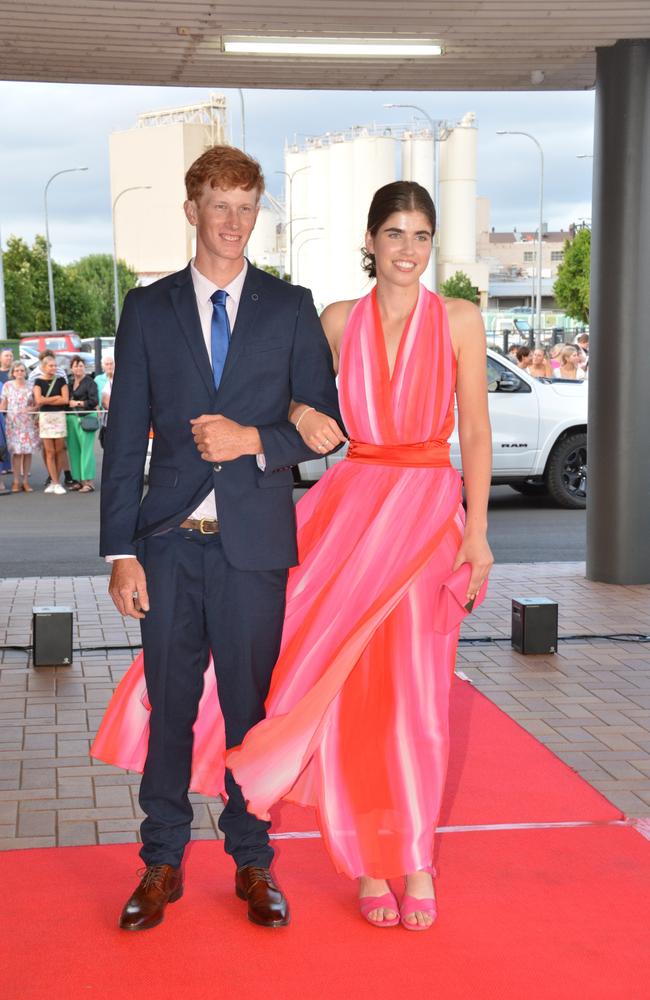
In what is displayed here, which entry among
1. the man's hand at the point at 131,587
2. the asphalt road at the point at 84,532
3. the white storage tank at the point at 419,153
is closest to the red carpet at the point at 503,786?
the man's hand at the point at 131,587

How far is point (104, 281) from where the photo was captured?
11219 cm

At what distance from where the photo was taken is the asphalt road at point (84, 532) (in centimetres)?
1066

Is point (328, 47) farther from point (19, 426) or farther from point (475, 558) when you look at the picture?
point (19, 426)

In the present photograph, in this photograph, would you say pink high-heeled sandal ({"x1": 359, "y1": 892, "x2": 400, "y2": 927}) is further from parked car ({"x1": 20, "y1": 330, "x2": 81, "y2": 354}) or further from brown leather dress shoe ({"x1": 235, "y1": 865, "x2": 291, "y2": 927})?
parked car ({"x1": 20, "y1": 330, "x2": 81, "y2": 354})

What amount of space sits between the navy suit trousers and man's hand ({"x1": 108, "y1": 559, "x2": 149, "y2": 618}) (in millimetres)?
27

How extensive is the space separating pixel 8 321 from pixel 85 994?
7126 centimetres

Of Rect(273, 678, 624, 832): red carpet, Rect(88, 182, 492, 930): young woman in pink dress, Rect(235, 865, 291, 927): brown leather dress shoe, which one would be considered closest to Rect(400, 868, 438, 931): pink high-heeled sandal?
Rect(88, 182, 492, 930): young woman in pink dress

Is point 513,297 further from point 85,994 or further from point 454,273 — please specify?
point 85,994

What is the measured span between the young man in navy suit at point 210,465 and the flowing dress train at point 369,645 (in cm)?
18

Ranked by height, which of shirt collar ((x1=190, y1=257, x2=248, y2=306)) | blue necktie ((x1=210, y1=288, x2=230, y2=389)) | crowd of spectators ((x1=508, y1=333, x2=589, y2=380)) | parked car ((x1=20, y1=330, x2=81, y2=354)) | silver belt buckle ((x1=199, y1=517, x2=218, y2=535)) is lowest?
parked car ((x1=20, y1=330, x2=81, y2=354))

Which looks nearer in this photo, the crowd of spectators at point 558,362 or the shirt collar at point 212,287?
→ the shirt collar at point 212,287

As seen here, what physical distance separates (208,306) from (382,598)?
933mm

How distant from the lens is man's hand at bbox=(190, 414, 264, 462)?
3.21 m

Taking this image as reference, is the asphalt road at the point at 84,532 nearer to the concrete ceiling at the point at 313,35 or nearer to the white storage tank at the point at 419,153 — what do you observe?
the concrete ceiling at the point at 313,35
